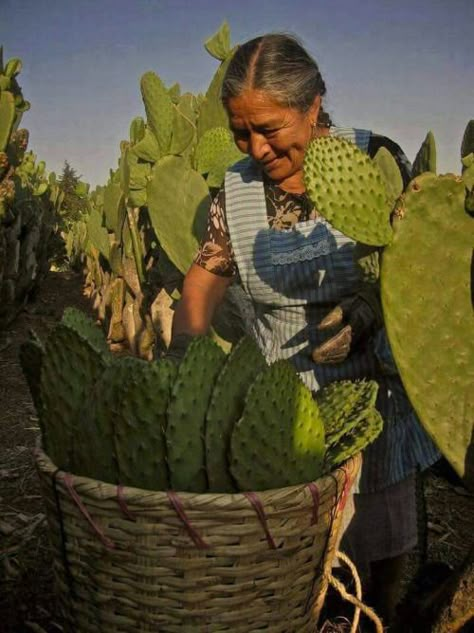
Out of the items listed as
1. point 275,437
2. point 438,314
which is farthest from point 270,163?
point 275,437

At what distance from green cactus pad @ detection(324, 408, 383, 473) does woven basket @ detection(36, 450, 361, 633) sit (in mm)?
44

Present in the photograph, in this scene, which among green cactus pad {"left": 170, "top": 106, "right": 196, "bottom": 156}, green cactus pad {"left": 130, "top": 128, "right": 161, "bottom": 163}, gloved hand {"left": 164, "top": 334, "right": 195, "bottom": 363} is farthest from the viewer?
green cactus pad {"left": 130, "top": 128, "right": 161, "bottom": 163}

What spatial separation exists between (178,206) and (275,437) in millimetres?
2262

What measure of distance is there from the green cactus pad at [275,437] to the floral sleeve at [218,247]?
78 centimetres

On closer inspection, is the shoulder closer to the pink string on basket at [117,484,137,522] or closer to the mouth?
the mouth

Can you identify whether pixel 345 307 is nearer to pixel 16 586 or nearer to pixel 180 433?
pixel 180 433

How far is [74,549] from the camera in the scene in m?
0.94

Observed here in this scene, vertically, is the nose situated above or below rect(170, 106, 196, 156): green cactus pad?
below

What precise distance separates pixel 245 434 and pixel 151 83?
2863mm

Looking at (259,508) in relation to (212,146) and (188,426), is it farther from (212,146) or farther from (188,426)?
(212,146)

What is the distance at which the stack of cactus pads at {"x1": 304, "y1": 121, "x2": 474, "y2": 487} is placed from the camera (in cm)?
97

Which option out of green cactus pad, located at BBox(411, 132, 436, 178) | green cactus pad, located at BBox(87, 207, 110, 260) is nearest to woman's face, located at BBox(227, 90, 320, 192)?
green cactus pad, located at BBox(411, 132, 436, 178)

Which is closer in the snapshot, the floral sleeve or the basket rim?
the basket rim

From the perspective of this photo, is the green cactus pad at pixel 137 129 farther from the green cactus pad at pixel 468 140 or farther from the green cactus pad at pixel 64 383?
the green cactus pad at pixel 64 383
